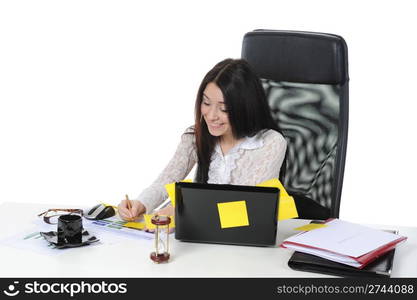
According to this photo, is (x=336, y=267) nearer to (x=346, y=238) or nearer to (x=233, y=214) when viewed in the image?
(x=346, y=238)

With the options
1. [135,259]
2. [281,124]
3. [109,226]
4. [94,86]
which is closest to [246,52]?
[281,124]

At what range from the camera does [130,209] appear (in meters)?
1.96

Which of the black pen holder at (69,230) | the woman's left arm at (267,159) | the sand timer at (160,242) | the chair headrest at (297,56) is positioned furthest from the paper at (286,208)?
the chair headrest at (297,56)

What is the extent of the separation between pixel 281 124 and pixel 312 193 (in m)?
0.27

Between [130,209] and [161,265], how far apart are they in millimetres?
378

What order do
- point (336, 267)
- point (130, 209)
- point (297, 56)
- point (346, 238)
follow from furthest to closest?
point (297, 56), point (130, 209), point (346, 238), point (336, 267)

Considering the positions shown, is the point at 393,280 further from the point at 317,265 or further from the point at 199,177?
the point at 199,177

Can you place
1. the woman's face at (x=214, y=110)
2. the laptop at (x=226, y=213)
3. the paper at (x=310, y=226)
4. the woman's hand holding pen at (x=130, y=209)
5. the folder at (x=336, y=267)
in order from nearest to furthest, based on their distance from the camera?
the folder at (x=336, y=267) < the laptop at (x=226, y=213) < the paper at (x=310, y=226) < the woman's hand holding pen at (x=130, y=209) < the woman's face at (x=214, y=110)

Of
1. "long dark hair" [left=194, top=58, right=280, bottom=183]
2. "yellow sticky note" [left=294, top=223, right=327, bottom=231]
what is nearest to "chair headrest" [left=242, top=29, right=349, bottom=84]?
"long dark hair" [left=194, top=58, right=280, bottom=183]

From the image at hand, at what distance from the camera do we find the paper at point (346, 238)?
1620mm

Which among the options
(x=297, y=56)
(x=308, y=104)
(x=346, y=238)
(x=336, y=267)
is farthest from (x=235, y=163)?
(x=336, y=267)

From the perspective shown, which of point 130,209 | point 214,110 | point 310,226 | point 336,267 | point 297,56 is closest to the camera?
point 336,267

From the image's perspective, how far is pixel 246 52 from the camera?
2.34m

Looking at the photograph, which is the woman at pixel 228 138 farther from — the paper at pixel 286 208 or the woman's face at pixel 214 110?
the paper at pixel 286 208
